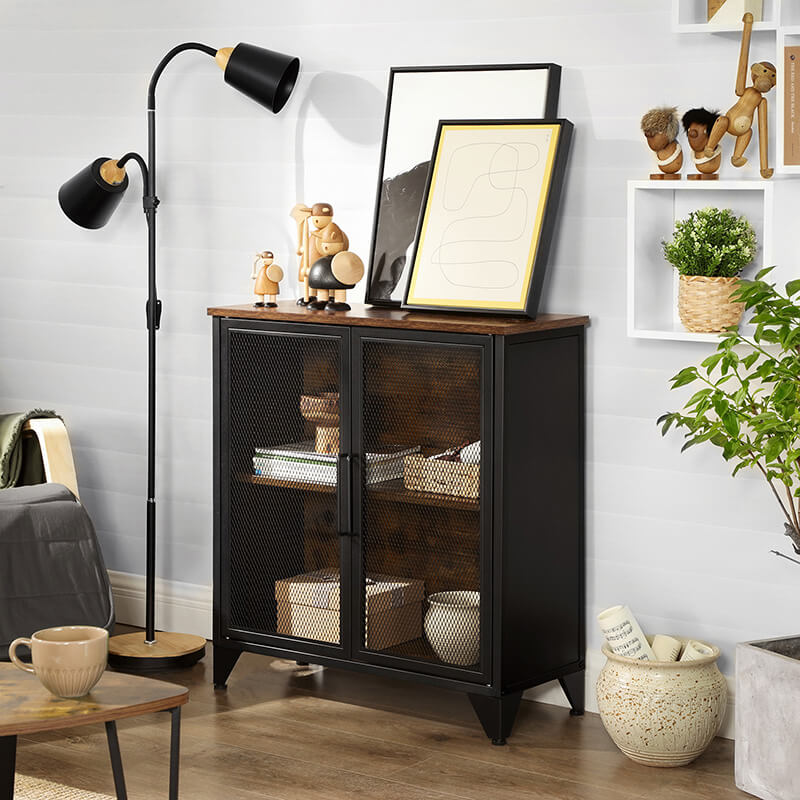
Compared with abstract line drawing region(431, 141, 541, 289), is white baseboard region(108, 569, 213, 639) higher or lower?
lower

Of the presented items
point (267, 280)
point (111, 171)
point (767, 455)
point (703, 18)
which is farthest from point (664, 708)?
point (111, 171)

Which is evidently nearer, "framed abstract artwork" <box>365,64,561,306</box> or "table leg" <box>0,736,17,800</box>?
"table leg" <box>0,736,17,800</box>

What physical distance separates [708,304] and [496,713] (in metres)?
1.09

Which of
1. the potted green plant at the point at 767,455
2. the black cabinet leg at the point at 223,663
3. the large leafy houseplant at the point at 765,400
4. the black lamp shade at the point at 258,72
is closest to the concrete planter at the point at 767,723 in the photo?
the potted green plant at the point at 767,455

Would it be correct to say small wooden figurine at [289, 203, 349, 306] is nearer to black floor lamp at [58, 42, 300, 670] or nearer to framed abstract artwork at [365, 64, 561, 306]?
framed abstract artwork at [365, 64, 561, 306]

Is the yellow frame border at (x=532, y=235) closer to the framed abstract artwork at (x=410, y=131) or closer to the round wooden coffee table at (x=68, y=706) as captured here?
the framed abstract artwork at (x=410, y=131)

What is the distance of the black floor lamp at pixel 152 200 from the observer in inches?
152

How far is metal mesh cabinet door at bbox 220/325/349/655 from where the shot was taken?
358cm

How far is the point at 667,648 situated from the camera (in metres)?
3.41

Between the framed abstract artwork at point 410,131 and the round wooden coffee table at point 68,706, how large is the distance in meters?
1.63

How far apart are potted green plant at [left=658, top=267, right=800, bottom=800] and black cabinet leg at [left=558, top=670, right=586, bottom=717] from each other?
0.60 m

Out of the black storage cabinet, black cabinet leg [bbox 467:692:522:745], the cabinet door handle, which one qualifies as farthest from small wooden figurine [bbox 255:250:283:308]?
black cabinet leg [bbox 467:692:522:745]

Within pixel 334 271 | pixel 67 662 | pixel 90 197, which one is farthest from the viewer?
pixel 90 197

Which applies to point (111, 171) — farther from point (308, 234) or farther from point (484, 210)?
point (484, 210)
